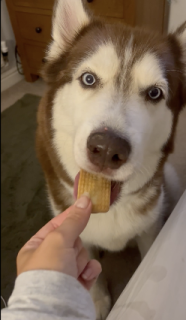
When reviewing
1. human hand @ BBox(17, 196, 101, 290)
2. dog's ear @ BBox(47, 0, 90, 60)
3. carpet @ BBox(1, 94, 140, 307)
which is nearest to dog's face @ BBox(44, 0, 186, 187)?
dog's ear @ BBox(47, 0, 90, 60)

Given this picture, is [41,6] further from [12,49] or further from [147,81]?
[12,49]

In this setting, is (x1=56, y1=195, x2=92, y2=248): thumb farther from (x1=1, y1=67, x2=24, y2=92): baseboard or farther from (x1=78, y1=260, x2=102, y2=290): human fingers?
(x1=1, y1=67, x2=24, y2=92): baseboard

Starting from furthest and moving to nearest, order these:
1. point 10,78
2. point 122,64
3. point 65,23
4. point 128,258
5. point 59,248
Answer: point 10,78, point 128,258, point 65,23, point 122,64, point 59,248

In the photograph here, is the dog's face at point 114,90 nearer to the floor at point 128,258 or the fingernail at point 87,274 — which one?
the floor at point 128,258

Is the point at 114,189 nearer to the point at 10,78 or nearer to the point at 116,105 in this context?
the point at 116,105

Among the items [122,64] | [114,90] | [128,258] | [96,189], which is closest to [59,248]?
[96,189]

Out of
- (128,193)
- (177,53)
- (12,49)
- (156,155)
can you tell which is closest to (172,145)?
(156,155)
